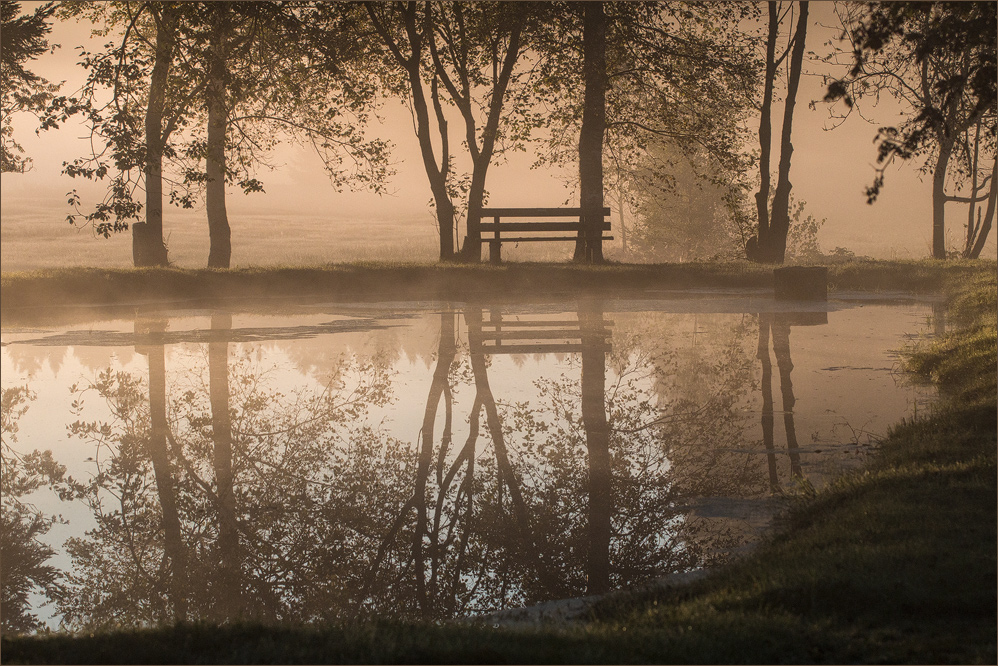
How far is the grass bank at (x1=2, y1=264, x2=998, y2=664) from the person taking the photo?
139 inches

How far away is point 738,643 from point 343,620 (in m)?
1.84

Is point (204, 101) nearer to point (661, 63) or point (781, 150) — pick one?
point (661, 63)

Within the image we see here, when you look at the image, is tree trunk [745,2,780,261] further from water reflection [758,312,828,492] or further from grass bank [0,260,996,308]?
water reflection [758,312,828,492]

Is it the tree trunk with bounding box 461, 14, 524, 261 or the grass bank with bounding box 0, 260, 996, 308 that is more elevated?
the tree trunk with bounding box 461, 14, 524, 261

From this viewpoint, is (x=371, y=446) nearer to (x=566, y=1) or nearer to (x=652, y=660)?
(x=652, y=660)

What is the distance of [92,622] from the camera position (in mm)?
4531

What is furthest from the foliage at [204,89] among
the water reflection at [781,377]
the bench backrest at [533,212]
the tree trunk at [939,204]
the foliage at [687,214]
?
the foliage at [687,214]

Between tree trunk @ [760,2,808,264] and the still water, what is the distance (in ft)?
44.6

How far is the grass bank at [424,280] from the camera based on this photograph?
55.6 feet

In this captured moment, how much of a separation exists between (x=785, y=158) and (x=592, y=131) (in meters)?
7.03

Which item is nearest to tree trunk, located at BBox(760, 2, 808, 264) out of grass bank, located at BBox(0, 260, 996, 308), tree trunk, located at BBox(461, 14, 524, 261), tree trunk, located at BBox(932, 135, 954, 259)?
grass bank, located at BBox(0, 260, 996, 308)

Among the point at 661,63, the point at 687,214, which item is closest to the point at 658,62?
the point at 661,63

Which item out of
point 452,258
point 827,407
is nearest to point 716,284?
point 452,258

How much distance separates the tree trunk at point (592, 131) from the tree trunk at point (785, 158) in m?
6.07
